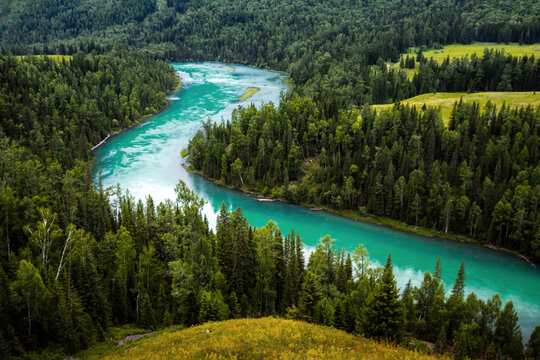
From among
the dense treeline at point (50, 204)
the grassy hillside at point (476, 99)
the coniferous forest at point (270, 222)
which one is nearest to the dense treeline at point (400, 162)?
the coniferous forest at point (270, 222)

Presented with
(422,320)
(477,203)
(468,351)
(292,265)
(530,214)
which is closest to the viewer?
(468,351)

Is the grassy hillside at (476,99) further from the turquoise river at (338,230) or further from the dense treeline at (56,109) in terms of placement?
the dense treeline at (56,109)

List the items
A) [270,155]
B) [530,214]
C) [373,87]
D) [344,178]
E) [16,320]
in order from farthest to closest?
[373,87]
[270,155]
[344,178]
[530,214]
[16,320]

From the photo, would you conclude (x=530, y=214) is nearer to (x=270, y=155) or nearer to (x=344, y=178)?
(x=344, y=178)

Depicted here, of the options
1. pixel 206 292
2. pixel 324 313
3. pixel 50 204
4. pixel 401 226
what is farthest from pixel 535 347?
pixel 50 204

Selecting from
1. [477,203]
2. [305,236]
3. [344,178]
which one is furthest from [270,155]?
[477,203]

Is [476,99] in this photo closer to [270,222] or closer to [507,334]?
[270,222]
